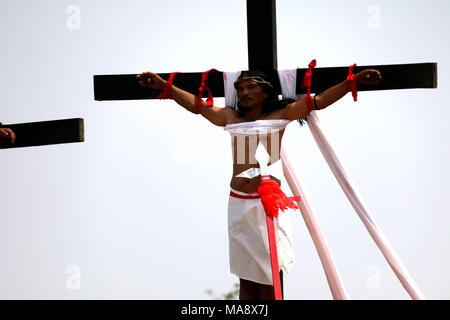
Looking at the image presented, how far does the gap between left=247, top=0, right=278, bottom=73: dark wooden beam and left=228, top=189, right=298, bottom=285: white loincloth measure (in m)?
0.69

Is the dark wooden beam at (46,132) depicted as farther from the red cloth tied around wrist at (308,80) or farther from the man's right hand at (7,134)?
the red cloth tied around wrist at (308,80)

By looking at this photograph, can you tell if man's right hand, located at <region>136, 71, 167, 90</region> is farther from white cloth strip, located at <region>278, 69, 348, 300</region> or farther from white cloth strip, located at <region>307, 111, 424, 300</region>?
white cloth strip, located at <region>307, 111, 424, 300</region>

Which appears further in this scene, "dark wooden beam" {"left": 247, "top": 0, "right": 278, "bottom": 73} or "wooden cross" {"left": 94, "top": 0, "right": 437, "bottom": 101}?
"dark wooden beam" {"left": 247, "top": 0, "right": 278, "bottom": 73}

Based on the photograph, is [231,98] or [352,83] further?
[231,98]

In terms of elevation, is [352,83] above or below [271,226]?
above

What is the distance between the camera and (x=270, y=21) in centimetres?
366

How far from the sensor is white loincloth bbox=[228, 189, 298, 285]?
11.4 feet

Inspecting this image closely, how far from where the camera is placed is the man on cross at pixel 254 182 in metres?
3.48

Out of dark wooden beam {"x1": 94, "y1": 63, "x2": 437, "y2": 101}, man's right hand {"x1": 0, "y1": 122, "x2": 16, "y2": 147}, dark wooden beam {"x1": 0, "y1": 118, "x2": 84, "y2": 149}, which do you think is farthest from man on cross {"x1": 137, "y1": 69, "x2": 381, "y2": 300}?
man's right hand {"x1": 0, "y1": 122, "x2": 16, "y2": 147}

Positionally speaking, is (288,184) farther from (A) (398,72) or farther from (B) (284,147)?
(A) (398,72)
